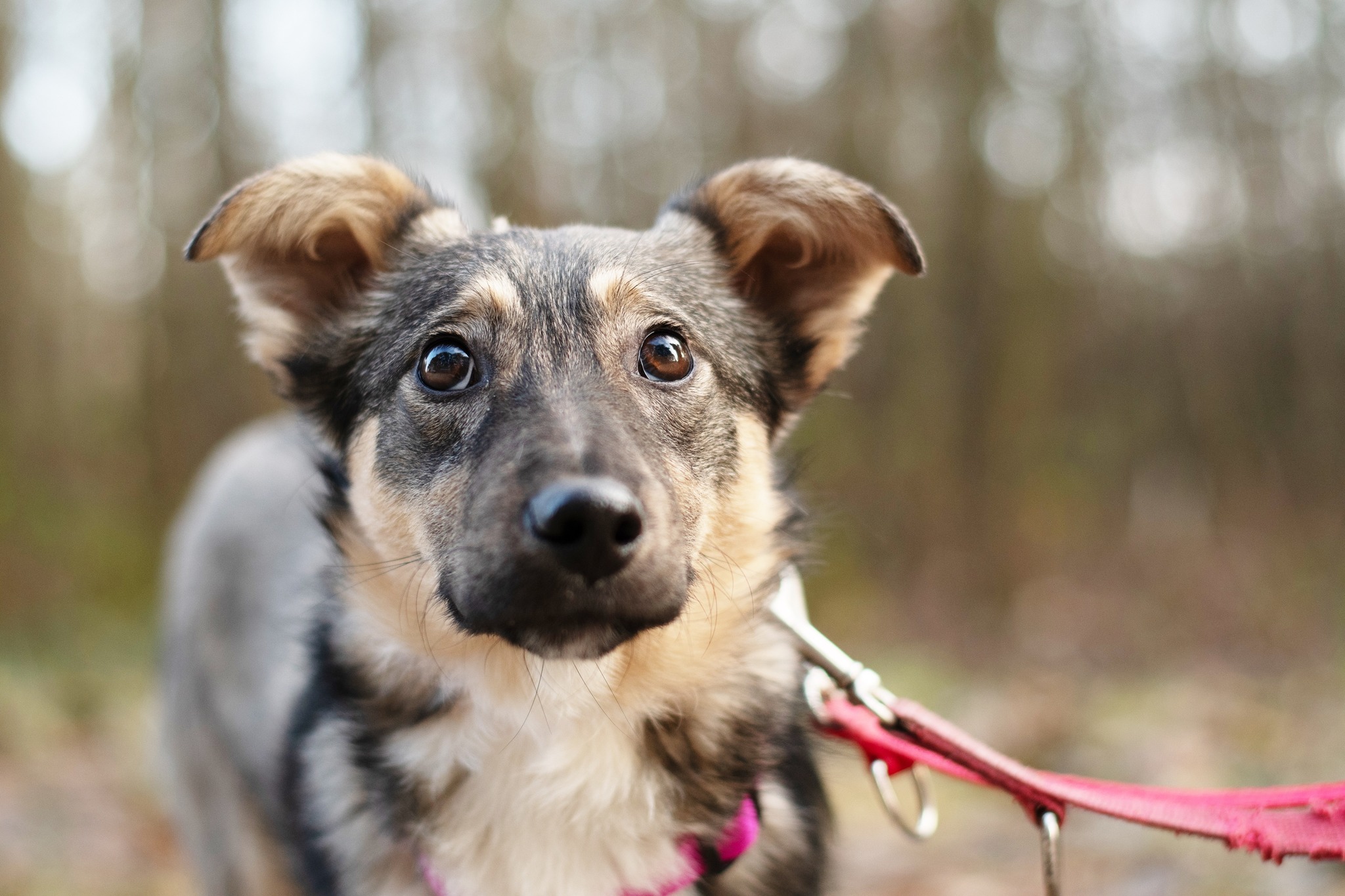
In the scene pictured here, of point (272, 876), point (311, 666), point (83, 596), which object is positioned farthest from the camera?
point (83, 596)

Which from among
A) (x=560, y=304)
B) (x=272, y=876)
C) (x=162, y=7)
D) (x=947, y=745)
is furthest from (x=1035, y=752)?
(x=162, y=7)

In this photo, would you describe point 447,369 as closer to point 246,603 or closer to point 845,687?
point 845,687

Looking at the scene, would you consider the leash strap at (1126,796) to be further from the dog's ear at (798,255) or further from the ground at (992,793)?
the dog's ear at (798,255)

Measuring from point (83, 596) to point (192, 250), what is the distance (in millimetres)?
10151

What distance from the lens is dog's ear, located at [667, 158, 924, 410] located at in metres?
2.97

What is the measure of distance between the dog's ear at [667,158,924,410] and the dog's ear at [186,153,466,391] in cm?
94

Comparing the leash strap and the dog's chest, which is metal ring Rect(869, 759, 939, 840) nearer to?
the leash strap

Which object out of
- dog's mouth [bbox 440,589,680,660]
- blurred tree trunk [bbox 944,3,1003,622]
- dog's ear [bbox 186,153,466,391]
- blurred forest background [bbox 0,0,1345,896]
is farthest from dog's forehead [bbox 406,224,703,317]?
blurred tree trunk [bbox 944,3,1003,622]

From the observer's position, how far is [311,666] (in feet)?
10.5

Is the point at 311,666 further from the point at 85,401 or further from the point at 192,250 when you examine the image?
the point at 85,401

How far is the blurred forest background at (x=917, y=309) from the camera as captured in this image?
9812 millimetres

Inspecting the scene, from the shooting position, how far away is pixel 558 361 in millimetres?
2639

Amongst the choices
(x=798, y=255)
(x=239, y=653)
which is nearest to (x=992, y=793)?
(x=798, y=255)

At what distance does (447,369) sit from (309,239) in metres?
0.76
